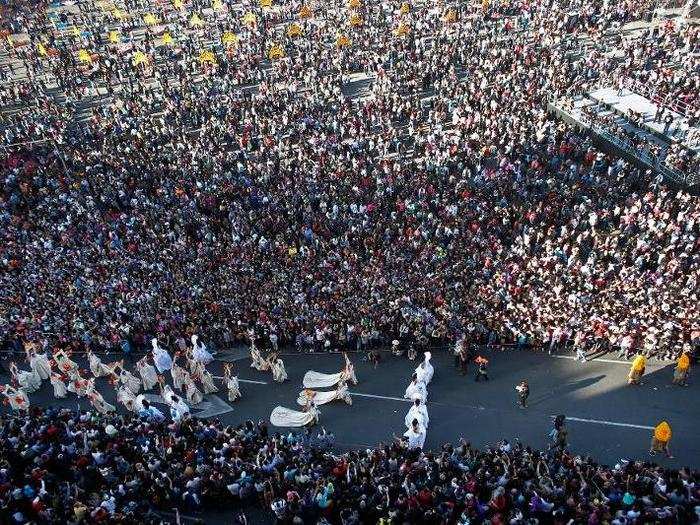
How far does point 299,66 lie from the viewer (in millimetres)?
41812

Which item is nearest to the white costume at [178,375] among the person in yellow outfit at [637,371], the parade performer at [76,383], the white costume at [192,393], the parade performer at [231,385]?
the white costume at [192,393]

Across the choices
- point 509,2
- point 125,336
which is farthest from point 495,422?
point 509,2

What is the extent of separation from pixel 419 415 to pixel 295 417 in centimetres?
388

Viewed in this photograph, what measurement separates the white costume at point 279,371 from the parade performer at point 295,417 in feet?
5.32

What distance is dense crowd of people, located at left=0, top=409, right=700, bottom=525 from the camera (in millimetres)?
12094

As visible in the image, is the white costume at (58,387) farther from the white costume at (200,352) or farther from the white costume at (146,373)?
the white costume at (200,352)

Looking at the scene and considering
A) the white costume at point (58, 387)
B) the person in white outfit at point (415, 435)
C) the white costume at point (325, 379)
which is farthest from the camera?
the white costume at point (58, 387)

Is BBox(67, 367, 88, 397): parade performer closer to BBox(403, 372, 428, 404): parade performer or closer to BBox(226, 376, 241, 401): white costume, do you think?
BBox(226, 376, 241, 401): white costume

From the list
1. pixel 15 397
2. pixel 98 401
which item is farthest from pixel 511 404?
pixel 15 397

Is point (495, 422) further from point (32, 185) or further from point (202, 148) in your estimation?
point (32, 185)

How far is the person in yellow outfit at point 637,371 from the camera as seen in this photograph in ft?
54.5

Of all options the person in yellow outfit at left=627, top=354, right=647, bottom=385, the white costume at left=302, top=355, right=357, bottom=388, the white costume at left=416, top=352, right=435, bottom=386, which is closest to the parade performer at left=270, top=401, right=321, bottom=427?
the white costume at left=302, top=355, right=357, bottom=388

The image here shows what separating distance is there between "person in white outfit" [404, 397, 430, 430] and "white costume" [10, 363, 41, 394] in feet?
42.6

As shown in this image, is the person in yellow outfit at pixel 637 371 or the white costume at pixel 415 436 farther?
the person in yellow outfit at pixel 637 371
